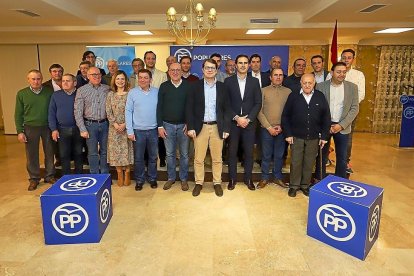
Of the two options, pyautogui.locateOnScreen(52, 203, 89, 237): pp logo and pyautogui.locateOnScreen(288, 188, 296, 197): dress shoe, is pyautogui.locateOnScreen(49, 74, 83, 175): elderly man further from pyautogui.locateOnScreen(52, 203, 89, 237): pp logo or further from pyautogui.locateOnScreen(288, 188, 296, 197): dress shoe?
pyautogui.locateOnScreen(288, 188, 296, 197): dress shoe

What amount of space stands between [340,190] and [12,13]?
5.74 meters

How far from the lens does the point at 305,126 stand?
12.7ft

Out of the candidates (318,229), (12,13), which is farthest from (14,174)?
(318,229)

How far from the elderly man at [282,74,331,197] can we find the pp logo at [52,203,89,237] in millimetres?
2484

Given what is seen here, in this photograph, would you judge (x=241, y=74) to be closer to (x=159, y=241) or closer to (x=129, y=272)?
(x=159, y=241)

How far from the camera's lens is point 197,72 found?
5578 millimetres

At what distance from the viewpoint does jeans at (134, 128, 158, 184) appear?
4141 mm

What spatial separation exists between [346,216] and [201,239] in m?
1.32

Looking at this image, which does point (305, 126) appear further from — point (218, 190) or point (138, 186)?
point (138, 186)

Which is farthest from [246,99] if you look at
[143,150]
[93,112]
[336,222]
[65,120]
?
[65,120]

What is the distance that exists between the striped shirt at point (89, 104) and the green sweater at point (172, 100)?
2.42ft

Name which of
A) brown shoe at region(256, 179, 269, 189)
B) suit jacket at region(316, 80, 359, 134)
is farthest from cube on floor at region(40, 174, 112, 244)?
suit jacket at region(316, 80, 359, 134)

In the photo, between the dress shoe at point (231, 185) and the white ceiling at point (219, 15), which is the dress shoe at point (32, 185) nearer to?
the white ceiling at point (219, 15)

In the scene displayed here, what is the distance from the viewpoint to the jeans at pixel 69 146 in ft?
13.9
